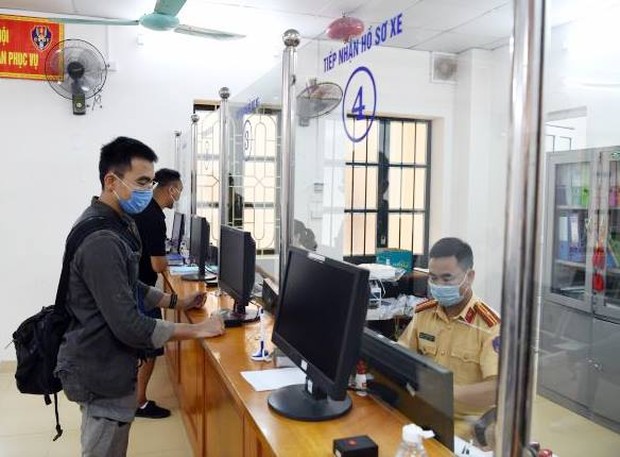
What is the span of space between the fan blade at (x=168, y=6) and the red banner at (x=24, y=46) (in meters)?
1.99

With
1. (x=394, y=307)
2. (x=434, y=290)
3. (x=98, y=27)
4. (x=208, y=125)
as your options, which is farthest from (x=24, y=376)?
(x=98, y=27)

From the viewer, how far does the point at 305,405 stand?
1634mm

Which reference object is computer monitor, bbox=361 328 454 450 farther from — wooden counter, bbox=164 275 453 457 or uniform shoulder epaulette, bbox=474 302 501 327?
uniform shoulder epaulette, bbox=474 302 501 327

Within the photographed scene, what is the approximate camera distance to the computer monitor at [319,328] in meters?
1.38

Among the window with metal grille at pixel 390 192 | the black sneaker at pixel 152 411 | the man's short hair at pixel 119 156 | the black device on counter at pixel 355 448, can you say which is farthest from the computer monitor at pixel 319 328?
the black sneaker at pixel 152 411

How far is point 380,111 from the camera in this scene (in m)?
Result: 2.75

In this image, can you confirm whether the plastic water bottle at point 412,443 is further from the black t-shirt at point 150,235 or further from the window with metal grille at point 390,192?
the black t-shirt at point 150,235

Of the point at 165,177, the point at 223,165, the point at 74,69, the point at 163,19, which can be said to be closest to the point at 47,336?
the point at 165,177

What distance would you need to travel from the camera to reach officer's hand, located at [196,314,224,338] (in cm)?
232

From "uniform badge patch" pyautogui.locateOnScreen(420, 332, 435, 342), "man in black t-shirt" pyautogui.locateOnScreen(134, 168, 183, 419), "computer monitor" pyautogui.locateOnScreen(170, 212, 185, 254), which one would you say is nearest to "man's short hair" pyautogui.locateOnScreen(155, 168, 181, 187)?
"man in black t-shirt" pyautogui.locateOnScreen(134, 168, 183, 419)

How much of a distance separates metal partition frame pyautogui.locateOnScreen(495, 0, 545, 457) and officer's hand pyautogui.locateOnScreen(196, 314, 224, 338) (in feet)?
5.39

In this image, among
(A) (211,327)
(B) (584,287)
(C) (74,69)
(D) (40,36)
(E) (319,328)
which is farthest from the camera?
(D) (40,36)

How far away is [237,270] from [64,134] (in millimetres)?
3334

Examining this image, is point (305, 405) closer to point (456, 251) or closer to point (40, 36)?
point (456, 251)
